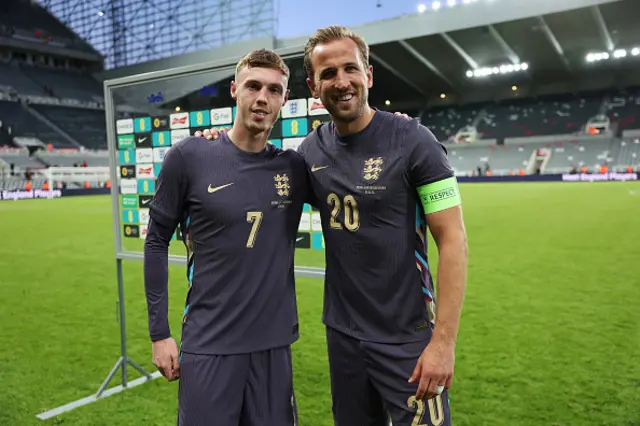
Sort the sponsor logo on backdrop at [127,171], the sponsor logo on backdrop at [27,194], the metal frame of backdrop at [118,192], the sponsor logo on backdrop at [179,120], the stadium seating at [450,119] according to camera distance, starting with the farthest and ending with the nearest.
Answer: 1. the stadium seating at [450,119]
2. the sponsor logo on backdrop at [27,194]
3. the sponsor logo on backdrop at [127,171]
4. the sponsor logo on backdrop at [179,120]
5. the metal frame of backdrop at [118,192]

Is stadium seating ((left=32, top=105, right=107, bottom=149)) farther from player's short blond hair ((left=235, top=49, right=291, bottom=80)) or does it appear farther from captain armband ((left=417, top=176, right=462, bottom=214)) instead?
captain armband ((left=417, top=176, right=462, bottom=214))

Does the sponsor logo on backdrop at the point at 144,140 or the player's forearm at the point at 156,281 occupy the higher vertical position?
the sponsor logo on backdrop at the point at 144,140

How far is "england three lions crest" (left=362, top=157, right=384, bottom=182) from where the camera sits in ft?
→ 7.13

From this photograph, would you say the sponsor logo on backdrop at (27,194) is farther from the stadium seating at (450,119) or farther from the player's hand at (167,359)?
the stadium seating at (450,119)

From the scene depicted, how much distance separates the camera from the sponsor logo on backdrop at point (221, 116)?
3566 mm

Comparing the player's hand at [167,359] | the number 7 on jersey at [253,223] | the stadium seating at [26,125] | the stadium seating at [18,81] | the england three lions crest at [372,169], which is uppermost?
the stadium seating at [18,81]

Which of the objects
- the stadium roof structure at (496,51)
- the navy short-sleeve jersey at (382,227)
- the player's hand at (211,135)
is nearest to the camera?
the navy short-sleeve jersey at (382,227)

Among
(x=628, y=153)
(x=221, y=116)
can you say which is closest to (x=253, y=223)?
(x=221, y=116)

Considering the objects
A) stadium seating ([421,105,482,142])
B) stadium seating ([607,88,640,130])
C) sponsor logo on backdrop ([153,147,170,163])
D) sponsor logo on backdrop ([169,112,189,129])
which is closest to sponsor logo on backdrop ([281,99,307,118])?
sponsor logo on backdrop ([169,112,189,129])

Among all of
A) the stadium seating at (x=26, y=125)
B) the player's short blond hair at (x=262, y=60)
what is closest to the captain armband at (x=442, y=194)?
the player's short blond hair at (x=262, y=60)

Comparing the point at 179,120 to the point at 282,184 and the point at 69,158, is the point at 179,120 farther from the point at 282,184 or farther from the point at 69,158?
the point at 69,158

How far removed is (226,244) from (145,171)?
2.05 metres

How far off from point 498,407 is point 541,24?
37816mm

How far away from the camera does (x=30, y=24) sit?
55.6 m
